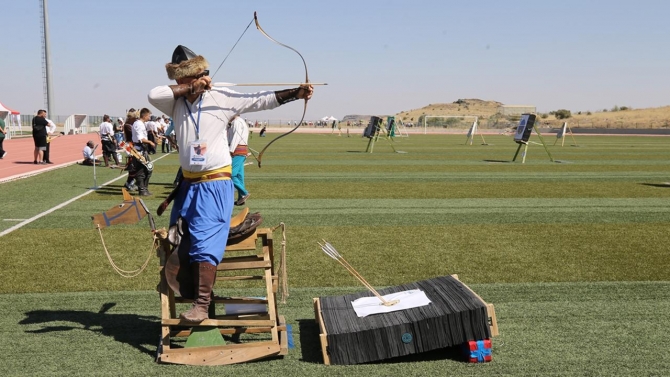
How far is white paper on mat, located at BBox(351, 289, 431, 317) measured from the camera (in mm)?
5129

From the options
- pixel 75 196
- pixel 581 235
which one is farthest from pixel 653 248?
pixel 75 196

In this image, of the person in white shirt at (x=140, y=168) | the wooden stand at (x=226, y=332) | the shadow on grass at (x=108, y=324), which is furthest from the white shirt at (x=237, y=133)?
the wooden stand at (x=226, y=332)

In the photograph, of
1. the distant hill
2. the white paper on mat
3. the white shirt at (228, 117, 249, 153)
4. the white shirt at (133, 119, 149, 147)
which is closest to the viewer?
the white paper on mat

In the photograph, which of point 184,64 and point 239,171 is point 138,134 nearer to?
point 239,171

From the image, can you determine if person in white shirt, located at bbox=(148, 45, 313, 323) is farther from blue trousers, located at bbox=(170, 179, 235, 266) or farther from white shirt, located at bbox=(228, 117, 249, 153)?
white shirt, located at bbox=(228, 117, 249, 153)

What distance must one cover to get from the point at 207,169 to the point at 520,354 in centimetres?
258

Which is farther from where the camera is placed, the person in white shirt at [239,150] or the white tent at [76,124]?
the white tent at [76,124]

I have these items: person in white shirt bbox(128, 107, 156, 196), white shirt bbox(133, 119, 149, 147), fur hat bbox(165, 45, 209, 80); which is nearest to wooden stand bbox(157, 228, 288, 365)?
fur hat bbox(165, 45, 209, 80)

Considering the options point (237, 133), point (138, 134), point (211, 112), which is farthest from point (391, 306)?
point (138, 134)

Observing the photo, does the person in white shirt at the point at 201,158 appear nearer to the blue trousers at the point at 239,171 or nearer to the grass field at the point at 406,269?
the grass field at the point at 406,269

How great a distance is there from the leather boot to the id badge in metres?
0.72

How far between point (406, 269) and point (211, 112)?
351 cm

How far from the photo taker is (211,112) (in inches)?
199

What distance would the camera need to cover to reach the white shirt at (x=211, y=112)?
16.4ft
